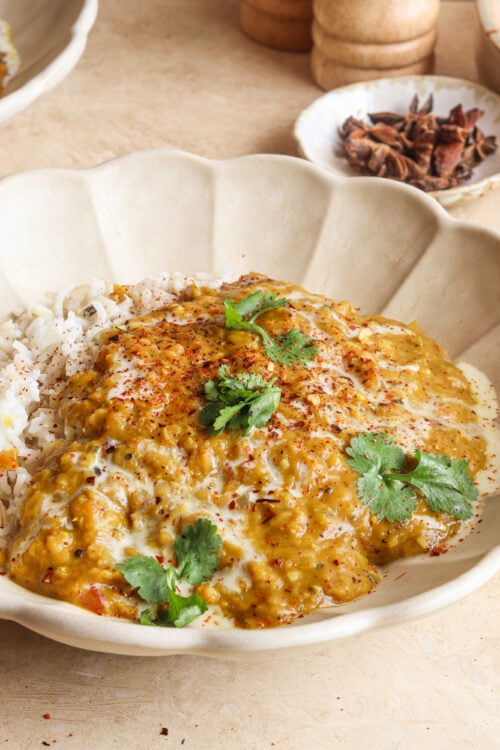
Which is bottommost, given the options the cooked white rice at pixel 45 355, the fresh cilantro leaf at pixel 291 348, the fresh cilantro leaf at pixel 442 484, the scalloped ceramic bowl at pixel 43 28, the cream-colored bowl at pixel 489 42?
the cooked white rice at pixel 45 355

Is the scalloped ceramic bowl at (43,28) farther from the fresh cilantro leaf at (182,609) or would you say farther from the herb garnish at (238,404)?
the fresh cilantro leaf at (182,609)

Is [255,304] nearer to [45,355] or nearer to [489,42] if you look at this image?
[45,355]

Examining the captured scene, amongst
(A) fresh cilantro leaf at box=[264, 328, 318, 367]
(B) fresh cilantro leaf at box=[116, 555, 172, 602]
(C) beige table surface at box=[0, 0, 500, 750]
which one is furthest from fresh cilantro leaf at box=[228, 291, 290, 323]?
(C) beige table surface at box=[0, 0, 500, 750]

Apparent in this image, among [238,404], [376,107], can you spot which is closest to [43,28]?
[238,404]

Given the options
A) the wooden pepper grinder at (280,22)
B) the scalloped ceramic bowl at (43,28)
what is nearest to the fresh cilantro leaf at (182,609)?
the scalloped ceramic bowl at (43,28)

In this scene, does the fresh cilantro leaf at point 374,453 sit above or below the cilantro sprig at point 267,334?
below

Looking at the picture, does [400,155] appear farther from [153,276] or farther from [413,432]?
[413,432]

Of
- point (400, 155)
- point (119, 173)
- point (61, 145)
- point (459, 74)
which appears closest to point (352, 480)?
point (119, 173)
